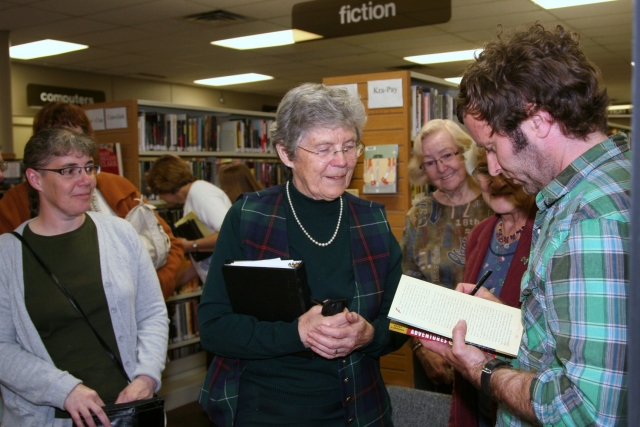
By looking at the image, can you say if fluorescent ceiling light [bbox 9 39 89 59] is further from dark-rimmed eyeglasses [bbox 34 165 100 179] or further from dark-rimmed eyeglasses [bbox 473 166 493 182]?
dark-rimmed eyeglasses [bbox 473 166 493 182]

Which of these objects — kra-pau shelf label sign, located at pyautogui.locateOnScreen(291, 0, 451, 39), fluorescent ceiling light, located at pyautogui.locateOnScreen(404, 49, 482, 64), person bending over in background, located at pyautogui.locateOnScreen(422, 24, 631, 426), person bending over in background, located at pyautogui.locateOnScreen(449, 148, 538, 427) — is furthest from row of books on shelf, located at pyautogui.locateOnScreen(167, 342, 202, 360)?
fluorescent ceiling light, located at pyautogui.locateOnScreen(404, 49, 482, 64)

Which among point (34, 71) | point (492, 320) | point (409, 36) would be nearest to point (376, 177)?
point (492, 320)

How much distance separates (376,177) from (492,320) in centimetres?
246

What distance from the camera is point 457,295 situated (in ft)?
5.09

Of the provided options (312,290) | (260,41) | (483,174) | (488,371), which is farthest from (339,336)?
(260,41)

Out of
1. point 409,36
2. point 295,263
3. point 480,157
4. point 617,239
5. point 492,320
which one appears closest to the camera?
point 617,239

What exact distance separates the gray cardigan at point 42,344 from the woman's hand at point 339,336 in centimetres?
84

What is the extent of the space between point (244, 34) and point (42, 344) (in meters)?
6.72

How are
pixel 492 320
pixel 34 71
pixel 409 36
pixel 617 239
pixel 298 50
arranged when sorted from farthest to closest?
pixel 34 71
pixel 298 50
pixel 409 36
pixel 492 320
pixel 617 239

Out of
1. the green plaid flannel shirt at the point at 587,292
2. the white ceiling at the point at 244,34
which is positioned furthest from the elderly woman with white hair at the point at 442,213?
the white ceiling at the point at 244,34

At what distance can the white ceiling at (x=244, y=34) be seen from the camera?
6773 mm

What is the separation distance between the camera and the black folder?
166 cm

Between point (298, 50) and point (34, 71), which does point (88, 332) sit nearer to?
point (298, 50)

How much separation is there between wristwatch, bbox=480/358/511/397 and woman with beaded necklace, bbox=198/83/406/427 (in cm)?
47
